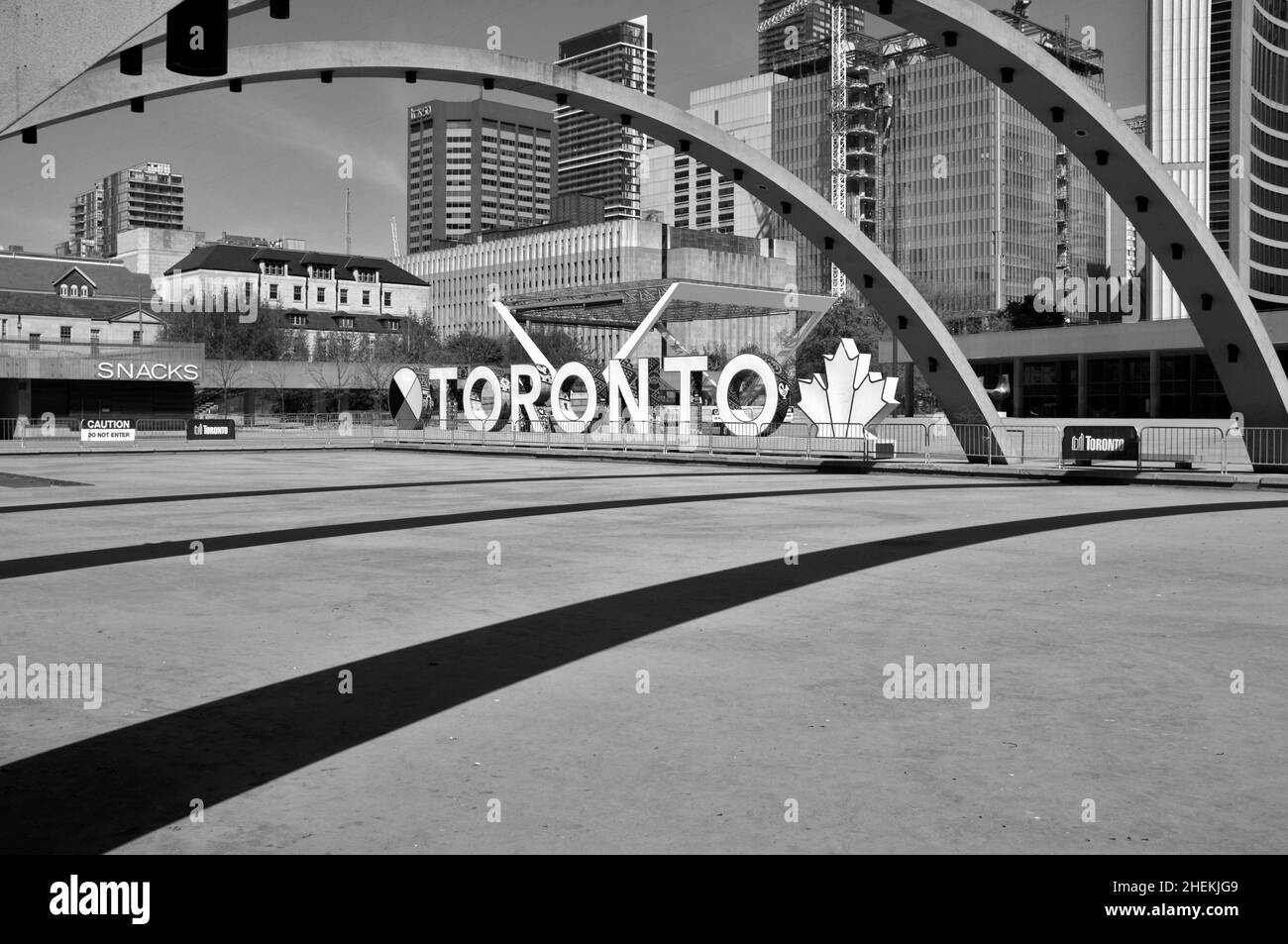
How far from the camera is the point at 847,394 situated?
44094 millimetres

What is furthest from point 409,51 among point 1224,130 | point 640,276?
point 640,276

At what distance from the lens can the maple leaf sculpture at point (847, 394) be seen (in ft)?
142

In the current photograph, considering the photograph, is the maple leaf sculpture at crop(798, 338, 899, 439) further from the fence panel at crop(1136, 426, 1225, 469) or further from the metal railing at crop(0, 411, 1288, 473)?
the fence panel at crop(1136, 426, 1225, 469)

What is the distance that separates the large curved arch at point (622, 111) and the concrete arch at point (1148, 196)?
5926mm

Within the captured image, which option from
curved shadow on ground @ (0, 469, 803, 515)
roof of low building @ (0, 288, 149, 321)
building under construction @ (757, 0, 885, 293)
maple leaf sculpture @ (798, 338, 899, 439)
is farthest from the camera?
building under construction @ (757, 0, 885, 293)

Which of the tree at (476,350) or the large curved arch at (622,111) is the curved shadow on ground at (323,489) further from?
the tree at (476,350)

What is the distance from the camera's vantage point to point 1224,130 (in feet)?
289

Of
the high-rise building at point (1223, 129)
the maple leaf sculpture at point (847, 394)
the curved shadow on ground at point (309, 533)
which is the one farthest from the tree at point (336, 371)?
the curved shadow on ground at point (309, 533)

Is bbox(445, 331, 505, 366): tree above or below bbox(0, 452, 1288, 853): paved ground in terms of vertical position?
above

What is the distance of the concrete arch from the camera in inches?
997

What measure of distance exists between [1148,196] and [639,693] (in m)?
23.9

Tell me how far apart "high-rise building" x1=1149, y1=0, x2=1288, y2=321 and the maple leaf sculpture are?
4731cm
